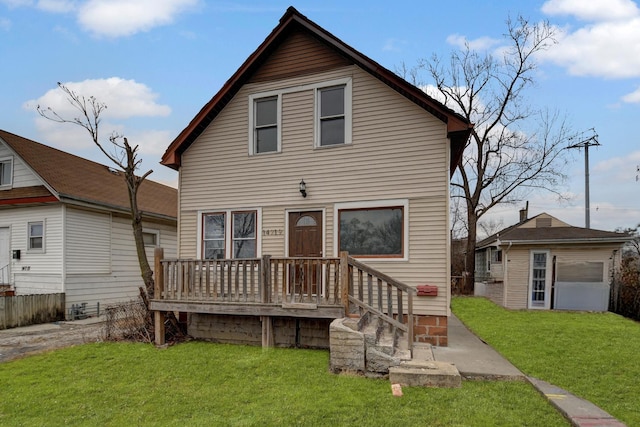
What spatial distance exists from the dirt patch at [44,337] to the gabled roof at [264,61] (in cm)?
482

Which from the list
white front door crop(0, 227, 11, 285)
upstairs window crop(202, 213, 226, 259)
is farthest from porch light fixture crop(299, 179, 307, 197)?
white front door crop(0, 227, 11, 285)

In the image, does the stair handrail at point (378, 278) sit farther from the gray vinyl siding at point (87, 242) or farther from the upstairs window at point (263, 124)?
the gray vinyl siding at point (87, 242)

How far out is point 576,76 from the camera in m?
13.6

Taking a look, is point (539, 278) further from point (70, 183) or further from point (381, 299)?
point (70, 183)

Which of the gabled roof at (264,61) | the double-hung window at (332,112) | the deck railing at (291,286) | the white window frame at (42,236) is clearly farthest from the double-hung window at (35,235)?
the double-hung window at (332,112)

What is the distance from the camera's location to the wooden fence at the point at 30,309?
10132 millimetres

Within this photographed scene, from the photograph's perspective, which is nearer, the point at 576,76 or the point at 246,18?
the point at 246,18

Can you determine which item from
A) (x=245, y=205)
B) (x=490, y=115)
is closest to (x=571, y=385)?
(x=245, y=205)

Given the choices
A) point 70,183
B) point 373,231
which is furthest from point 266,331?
point 70,183

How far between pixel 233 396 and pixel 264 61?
7648mm

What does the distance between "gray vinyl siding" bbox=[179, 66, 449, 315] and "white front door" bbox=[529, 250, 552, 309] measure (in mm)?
9028

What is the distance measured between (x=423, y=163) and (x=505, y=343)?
4267mm

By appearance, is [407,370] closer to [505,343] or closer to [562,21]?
[505,343]

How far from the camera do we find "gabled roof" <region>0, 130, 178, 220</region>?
1170cm
